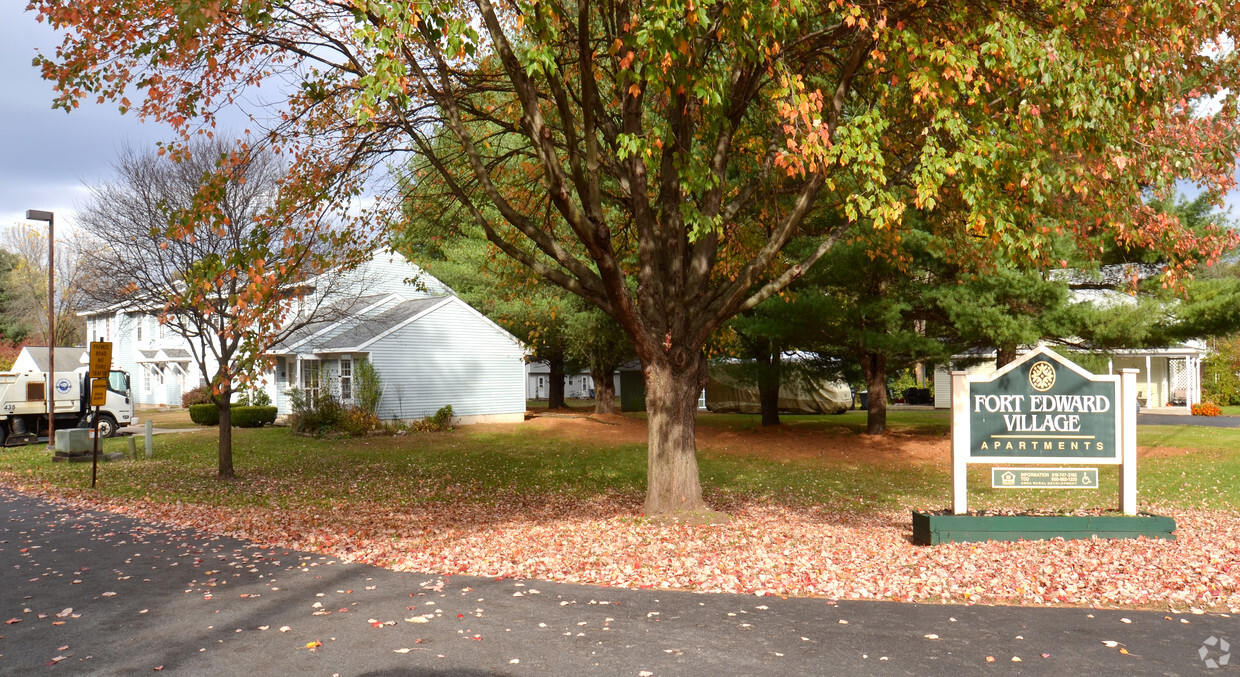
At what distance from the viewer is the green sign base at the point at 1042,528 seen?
8.77 meters

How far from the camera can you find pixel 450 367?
2950 centimetres

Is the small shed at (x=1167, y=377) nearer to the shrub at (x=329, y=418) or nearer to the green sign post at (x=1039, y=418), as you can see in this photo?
the shrub at (x=329, y=418)

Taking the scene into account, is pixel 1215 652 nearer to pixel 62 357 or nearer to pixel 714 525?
pixel 714 525

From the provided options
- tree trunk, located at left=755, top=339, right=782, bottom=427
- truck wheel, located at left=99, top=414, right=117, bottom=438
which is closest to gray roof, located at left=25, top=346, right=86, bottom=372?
truck wheel, located at left=99, top=414, right=117, bottom=438

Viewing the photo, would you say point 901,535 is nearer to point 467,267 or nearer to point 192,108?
point 192,108

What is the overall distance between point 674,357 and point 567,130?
2977mm

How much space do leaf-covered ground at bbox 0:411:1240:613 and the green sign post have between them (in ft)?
3.20

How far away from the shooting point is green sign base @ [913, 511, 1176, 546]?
877 cm

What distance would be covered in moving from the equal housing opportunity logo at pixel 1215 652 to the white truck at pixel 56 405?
86.4 feet

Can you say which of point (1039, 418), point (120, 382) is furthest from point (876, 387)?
point (120, 382)

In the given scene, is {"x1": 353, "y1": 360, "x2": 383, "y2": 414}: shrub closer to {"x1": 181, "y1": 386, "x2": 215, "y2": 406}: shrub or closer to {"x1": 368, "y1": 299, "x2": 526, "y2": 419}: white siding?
{"x1": 368, "y1": 299, "x2": 526, "y2": 419}: white siding

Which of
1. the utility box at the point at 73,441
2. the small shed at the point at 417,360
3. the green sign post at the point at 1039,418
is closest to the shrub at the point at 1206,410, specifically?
the small shed at the point at 417,360

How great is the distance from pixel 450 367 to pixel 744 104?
20836 mm

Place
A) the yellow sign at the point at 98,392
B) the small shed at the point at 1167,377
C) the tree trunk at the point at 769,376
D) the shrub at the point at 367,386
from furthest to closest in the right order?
the small shed at the point at 1167,377 → the shrub at the point at 367,386 → the tree trunk at the point at 769,376 → the yellow sign at the point at 98,392
